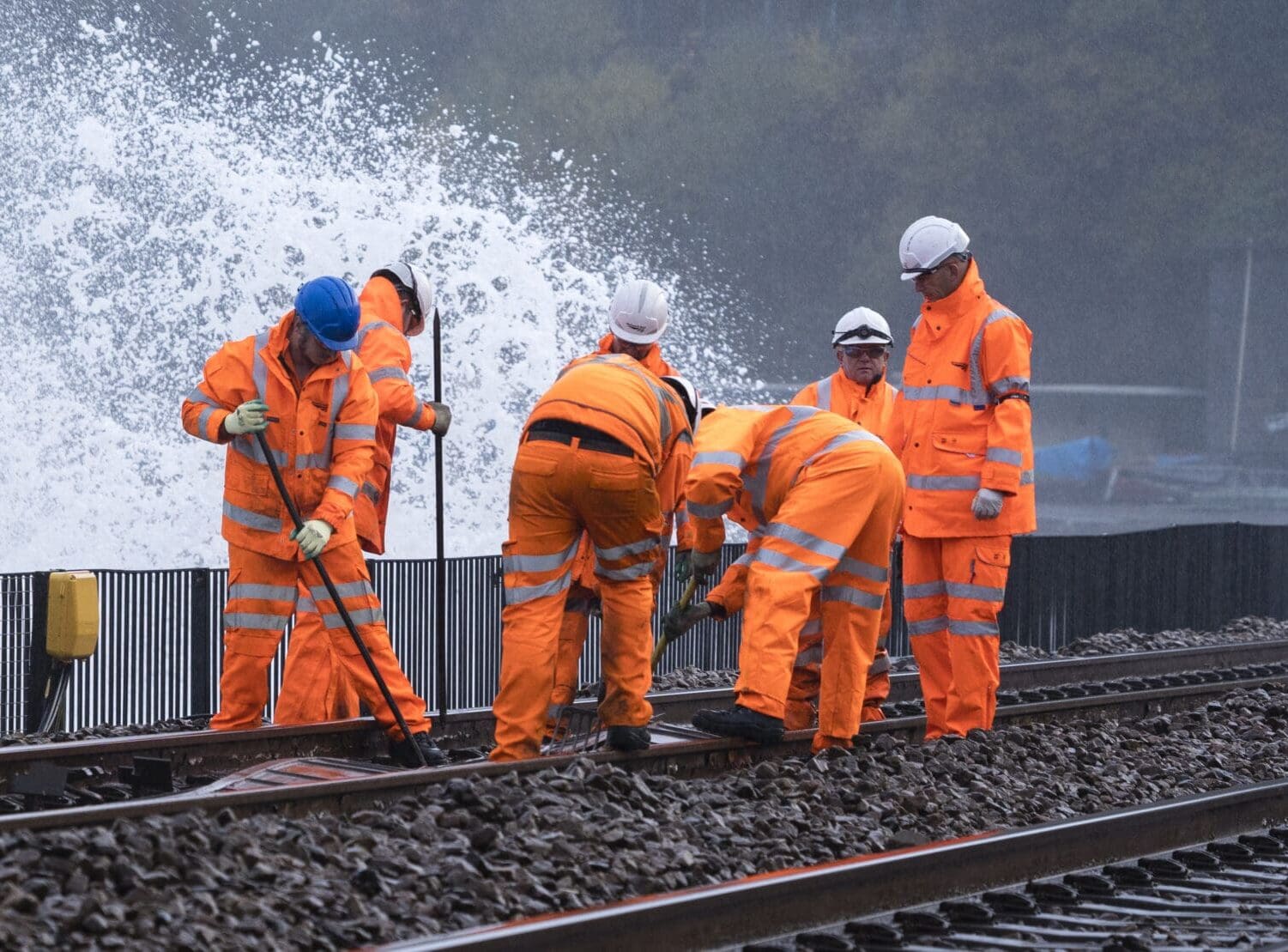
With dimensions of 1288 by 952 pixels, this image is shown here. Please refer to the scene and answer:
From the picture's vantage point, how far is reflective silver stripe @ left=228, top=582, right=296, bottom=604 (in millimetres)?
7258

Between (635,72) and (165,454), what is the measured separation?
27.1m

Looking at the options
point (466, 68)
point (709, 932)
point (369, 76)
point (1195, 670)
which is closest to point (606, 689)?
point (709, 932)

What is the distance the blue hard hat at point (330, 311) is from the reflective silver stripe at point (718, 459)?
157cm

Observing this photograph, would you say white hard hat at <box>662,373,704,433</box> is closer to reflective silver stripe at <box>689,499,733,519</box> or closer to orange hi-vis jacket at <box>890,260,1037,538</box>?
reflective silver stripe at <box>689,499,733,519</box>

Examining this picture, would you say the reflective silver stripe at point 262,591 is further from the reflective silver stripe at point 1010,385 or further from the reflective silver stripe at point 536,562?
the reflective silver stripe at point 1010,385

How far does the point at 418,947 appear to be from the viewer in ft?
12.5

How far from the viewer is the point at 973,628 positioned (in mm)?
7676

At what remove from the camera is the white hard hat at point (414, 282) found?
331 inches

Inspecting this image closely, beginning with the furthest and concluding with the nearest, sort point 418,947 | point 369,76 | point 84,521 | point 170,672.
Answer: point 369,76, point 84,521, point 170,672, point 418,947

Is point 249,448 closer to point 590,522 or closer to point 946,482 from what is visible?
point 590,522

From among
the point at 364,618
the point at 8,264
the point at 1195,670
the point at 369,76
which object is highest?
the point at 369,76

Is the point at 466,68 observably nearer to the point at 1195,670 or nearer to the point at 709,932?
the point at 1195,670

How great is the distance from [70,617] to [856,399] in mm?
4128

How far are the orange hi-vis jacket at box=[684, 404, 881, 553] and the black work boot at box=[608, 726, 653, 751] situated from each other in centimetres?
78
